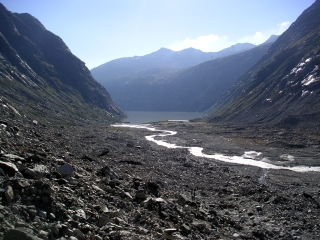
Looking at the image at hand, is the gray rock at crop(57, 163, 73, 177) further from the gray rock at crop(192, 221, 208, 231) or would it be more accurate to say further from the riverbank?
the gray rock at crop(192, 221, 208, 231)

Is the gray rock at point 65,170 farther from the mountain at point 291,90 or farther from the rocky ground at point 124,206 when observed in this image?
the mountain at point 291,90

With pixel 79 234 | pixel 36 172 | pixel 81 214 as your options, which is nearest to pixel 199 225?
pixel 81 214

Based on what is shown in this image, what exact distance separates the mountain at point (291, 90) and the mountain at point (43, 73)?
85.2 m

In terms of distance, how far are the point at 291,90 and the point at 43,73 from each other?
138109 mm

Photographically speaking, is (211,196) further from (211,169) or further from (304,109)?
(304,109)

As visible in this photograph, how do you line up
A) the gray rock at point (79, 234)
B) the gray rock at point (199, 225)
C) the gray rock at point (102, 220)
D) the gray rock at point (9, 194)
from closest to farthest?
the gray rock at point (79, 234) → the gray rock at point (9, 194) → the gray rock at point (102, 220) → the gray rock at point (199, 225)

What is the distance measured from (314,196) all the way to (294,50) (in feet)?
534

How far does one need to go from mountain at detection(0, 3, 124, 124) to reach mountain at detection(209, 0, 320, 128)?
279 ft

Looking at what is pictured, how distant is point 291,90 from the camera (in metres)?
123

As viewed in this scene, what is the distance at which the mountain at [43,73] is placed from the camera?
10966 cm

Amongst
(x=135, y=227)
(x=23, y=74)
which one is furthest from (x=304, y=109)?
(x=23, y=74)

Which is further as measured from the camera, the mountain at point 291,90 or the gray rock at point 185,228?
the mountain at point 291,90

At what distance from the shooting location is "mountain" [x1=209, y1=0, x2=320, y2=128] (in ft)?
326

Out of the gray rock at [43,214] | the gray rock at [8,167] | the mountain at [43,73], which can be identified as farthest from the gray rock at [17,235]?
the mountain at [43,73]
